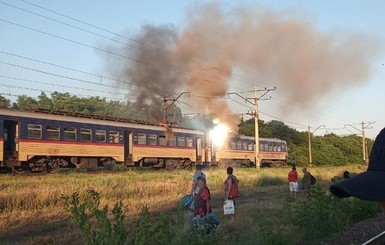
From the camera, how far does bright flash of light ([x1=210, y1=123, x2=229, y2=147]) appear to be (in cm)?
4169

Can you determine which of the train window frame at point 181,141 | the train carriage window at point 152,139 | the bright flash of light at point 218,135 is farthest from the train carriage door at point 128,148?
the bright flash of light at point 218,135

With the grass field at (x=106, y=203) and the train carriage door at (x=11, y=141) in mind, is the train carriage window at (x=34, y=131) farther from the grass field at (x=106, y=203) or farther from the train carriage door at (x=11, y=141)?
the grass field at (x=106, y=203)

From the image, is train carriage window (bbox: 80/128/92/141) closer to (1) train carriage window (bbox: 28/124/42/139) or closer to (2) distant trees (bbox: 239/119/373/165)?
(1) train carriage window (bbox: 28/124/42/139)

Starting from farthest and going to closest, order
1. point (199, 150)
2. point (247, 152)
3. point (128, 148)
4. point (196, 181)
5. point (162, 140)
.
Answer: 1. point (247, 152)
2. point (199, 150)
3. point (162, 140)
4. point (128, 148)
5. point (196, 181)

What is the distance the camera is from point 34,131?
25.2 meters

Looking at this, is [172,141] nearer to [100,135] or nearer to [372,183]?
[100,135]

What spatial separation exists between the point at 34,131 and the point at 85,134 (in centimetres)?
356

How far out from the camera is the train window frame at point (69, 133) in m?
26.8

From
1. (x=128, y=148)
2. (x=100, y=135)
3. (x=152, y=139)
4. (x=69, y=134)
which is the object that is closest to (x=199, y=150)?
(x=152, y=139)

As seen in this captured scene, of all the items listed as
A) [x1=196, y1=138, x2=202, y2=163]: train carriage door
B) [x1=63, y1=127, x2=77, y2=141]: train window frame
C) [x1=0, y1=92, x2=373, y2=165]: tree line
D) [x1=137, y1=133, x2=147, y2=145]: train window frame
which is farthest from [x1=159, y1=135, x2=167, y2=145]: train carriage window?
[x1=0, y1=92, x2=373, y2=165]: tree line

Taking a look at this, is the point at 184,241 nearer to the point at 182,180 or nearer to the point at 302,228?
the point at 302,228

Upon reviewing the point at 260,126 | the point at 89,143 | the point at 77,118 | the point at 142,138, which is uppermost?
the point at 260,126

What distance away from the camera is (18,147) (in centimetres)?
2448

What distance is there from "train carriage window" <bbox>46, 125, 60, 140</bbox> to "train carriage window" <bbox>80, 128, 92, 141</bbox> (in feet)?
5.44
